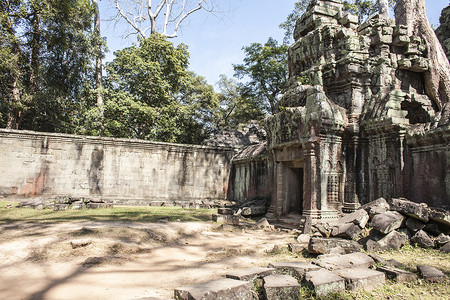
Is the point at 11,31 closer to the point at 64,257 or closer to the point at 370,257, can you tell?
the point at 64,257

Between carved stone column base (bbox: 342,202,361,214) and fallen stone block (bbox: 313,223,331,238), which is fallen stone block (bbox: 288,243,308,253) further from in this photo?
carved stone column base (bbox: 342,202,361,214)

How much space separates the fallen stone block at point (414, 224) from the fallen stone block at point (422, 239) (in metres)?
0.12

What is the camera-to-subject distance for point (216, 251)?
6.02 metres

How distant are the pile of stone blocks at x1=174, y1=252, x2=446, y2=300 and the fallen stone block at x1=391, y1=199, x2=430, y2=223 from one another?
186 centimetres

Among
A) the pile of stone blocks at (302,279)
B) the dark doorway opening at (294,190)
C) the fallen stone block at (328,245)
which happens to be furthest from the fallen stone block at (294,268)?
the dark doorway opening at (294,190)

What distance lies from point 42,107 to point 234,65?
1360cm

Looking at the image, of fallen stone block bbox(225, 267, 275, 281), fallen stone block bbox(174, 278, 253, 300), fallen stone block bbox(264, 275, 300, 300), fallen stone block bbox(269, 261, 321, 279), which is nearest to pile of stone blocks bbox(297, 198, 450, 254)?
fallen stone block bbox(269, 261, 321, 279)

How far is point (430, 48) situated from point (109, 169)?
43.4ft

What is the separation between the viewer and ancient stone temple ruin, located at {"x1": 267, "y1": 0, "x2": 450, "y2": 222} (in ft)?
24.0

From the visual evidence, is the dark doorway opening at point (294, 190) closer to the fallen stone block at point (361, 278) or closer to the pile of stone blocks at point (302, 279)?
the pile of stone blocks at point (302, 279)

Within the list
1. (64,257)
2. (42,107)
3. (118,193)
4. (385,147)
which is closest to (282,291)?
(64,257)

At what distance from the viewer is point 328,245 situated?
5609mm

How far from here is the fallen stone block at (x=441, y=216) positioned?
18.9 ft

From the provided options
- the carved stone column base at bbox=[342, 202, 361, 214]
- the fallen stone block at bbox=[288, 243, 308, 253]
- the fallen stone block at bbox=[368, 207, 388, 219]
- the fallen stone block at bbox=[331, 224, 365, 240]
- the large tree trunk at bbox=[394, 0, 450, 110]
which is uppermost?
the large tree trunk at bbox=[394, 0, 450, 110]
